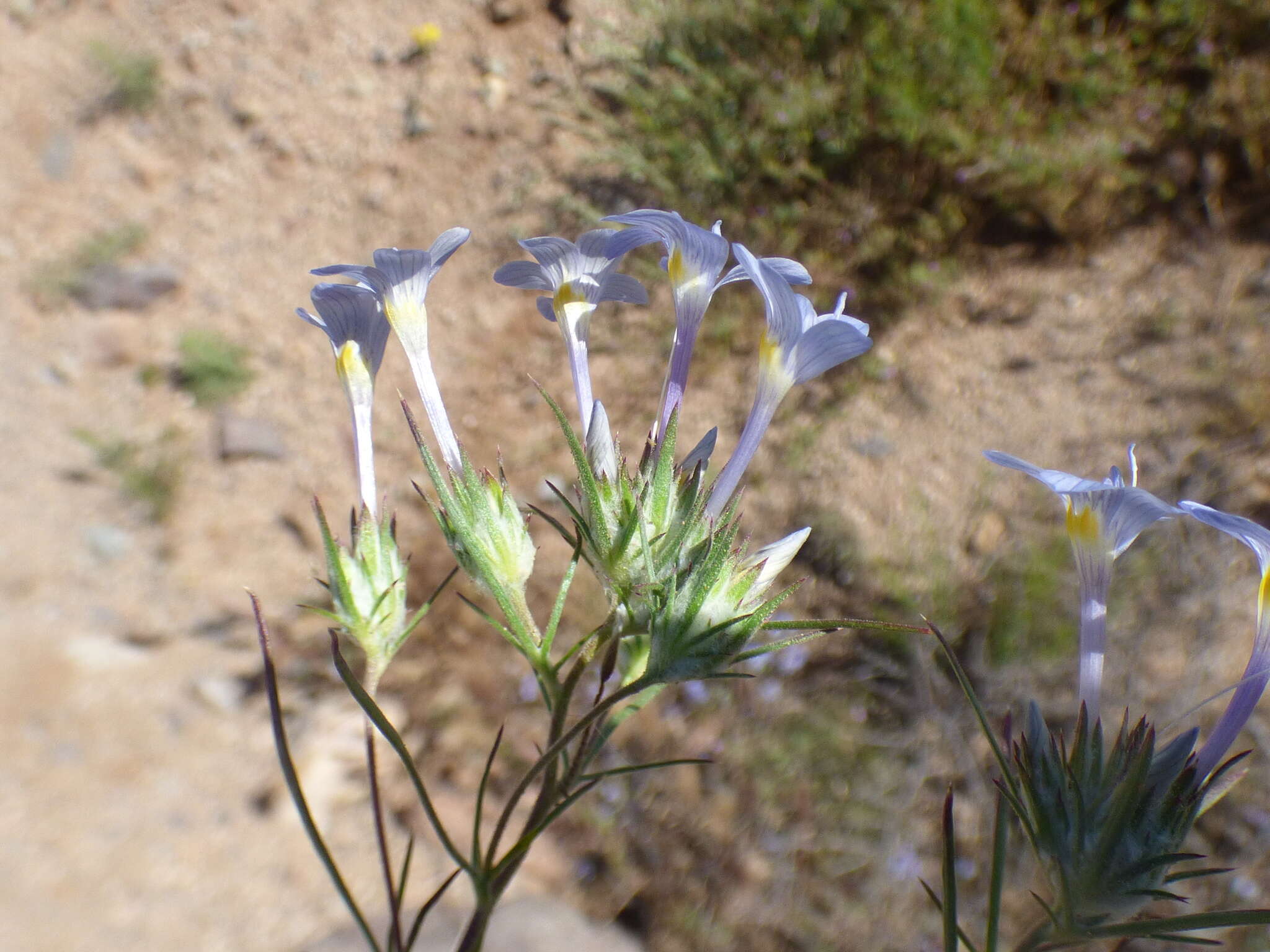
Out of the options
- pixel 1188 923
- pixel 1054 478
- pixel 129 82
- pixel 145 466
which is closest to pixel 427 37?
pixel 129 82

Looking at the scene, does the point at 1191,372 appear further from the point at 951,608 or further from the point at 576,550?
the point at 576,550

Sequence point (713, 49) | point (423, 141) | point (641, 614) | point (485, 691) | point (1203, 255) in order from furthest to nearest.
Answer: point (423, 141), point (713, 49), point (1203, 255), point (485, 691), point (641, 614)

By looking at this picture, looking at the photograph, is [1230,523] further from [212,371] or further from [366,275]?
[212,371]

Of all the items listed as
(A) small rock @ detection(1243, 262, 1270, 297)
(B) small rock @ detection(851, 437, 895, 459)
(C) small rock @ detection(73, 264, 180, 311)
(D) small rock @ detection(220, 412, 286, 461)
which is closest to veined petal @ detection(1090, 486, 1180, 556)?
(B) small rock @ detection(851, 437, 895, 459)

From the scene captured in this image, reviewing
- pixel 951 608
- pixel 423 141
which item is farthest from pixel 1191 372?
pixel 423 141

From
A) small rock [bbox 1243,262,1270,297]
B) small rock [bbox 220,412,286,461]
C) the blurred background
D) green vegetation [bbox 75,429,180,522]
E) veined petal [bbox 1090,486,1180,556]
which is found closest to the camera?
veined petal [bbox 1090,486,1180,556]

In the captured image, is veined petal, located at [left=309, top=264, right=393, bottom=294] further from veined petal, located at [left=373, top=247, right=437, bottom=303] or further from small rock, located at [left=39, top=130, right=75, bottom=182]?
small rock, located at [left=39, top=130, right=75, bottom=182]

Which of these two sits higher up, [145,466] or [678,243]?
[678,243]
